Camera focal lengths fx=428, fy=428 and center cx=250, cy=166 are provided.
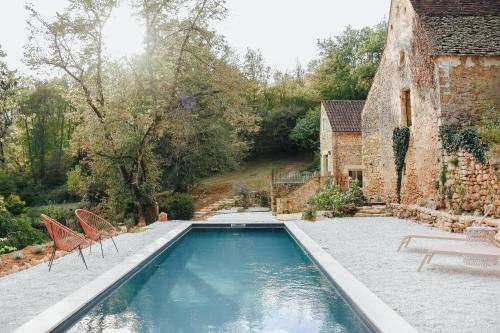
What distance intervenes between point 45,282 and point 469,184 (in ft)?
36.7

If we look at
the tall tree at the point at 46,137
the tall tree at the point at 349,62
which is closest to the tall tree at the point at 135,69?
the tall tree at the point at 349,62

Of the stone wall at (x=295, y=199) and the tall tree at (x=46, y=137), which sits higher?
the tall tree at (x=46, y=137)

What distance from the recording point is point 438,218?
12.9m

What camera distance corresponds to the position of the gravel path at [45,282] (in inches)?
199

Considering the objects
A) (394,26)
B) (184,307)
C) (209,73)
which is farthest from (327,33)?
(184,307)

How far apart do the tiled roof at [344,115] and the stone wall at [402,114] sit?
4.19m

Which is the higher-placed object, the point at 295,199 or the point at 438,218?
the point at 295,199

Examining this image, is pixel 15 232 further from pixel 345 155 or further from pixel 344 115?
pixel 344 115

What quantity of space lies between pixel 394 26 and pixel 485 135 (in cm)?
769

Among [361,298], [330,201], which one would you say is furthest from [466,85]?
[361,298]

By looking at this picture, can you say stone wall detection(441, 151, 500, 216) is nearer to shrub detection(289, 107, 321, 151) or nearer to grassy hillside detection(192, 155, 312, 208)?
grassy hillside detection(192, 155, 312, 208)

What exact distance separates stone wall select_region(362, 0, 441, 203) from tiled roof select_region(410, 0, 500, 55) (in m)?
0.41

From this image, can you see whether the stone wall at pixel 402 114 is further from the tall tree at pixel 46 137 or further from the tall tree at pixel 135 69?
the tall tree at pixel 46 137


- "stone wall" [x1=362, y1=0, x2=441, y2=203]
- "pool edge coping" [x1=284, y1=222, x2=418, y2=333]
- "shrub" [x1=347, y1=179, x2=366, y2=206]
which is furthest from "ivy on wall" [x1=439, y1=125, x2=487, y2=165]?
"pool edge coping" [x1=284, y1=222, x2=418, y2=333]
